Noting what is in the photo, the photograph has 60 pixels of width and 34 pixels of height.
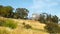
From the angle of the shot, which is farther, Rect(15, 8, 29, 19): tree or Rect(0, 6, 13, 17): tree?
Rect(15, 8, 29, 19): tree

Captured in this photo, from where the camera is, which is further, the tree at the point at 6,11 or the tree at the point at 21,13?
the tree at the point at 21,13

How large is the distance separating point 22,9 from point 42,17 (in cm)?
1841

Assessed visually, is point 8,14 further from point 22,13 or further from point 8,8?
point 22,13

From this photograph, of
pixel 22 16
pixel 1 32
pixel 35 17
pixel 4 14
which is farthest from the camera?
pixel 22 16

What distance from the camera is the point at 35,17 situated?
3593 inches

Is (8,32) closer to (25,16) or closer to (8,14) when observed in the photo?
(8,14)

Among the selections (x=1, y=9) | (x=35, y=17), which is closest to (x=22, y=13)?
(x=35, y=17)

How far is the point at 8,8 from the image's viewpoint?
8706 centimetres

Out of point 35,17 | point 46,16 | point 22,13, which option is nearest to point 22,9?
point 22,13

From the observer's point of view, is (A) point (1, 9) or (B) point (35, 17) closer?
(A) point (1, 9)

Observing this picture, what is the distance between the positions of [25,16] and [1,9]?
17.3 metres

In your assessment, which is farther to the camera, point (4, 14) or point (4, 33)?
point (4, 14)

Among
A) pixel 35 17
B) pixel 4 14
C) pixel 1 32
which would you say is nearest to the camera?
pixel 1 32

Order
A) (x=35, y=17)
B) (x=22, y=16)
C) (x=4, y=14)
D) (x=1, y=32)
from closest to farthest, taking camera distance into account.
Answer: (x=1, y=32) < (x=4, y=14) < (x=35, y=17) < (x=22, y=16)
